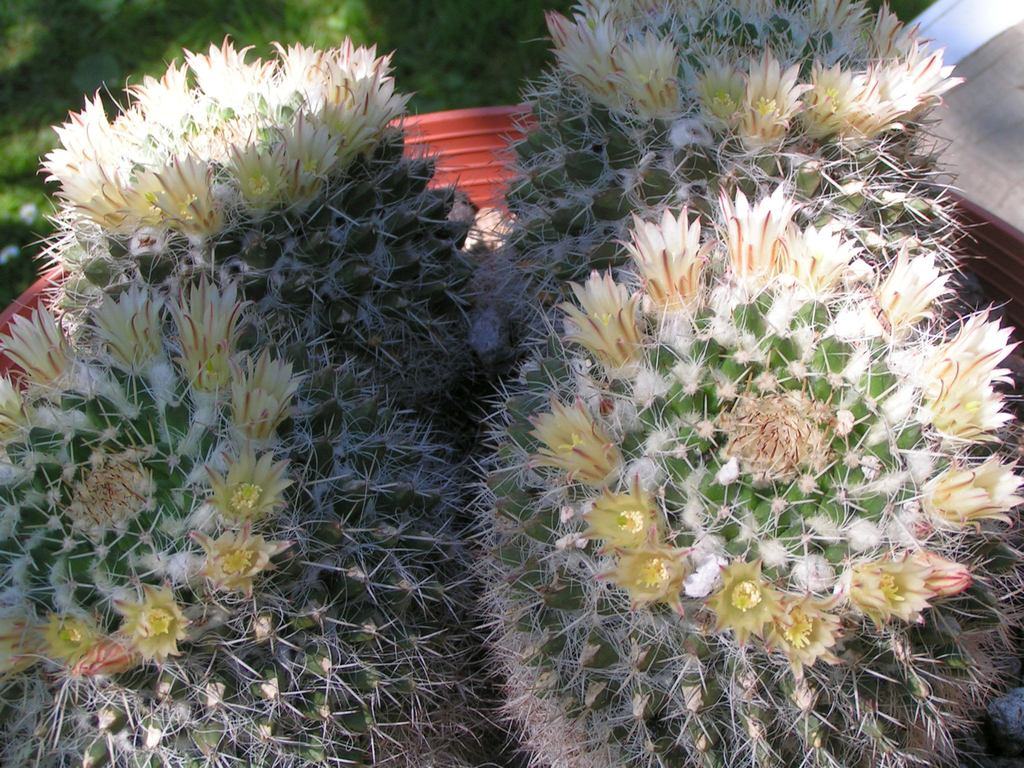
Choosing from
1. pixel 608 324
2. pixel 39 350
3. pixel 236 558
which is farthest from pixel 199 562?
pixel 608 324

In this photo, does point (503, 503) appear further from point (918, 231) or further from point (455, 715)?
point (918, 231)

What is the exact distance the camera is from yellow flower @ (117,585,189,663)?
887mm

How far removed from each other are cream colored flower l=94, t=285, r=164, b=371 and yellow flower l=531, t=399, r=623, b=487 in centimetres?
50

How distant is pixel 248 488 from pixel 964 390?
2.52 feet

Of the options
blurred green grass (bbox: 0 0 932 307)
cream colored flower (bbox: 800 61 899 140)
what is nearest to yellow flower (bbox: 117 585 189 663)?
cream colored flower (bbox: 800 61 899 140)

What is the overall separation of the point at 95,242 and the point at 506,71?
189 centimetres

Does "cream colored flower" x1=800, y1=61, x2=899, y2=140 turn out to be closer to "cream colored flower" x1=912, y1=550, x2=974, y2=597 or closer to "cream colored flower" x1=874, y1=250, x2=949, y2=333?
"cream colored flower" x1=874, y1=250, x2=949, y2=333

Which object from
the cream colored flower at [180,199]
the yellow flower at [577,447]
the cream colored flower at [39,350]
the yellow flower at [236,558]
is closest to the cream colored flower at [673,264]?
the yellow flower at [577,447]

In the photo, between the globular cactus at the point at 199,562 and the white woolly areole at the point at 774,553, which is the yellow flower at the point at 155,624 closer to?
the globular cactus at the point at 199,562

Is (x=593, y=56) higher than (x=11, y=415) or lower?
higher

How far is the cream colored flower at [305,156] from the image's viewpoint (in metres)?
1.27

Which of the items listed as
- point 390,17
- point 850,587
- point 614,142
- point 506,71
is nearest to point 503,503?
point 850,587

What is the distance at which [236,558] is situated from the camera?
0.92m

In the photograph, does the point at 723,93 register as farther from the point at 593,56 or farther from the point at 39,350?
the point at 39,350
